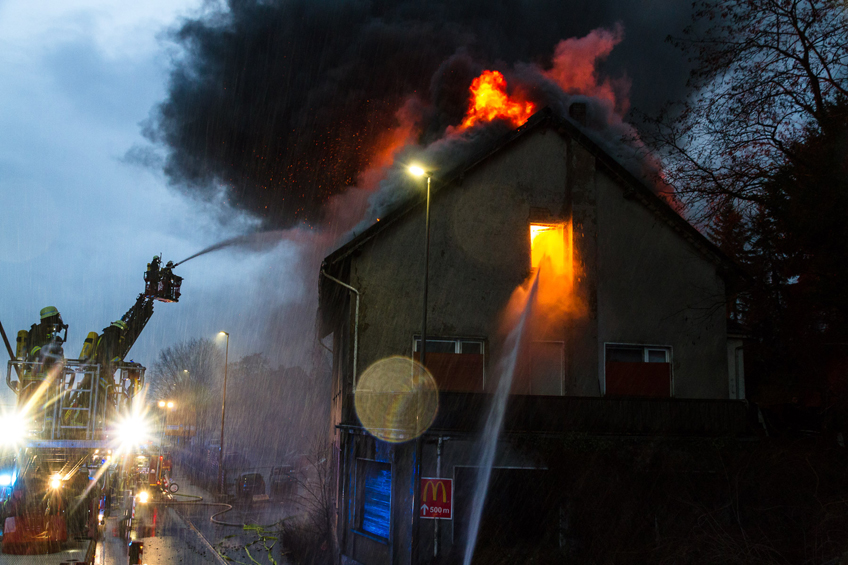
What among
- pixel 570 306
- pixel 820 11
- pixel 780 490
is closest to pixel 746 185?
pixel 820 11

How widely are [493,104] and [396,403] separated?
562 inches

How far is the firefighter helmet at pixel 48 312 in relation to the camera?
12594mm

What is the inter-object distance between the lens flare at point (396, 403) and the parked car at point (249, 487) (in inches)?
746

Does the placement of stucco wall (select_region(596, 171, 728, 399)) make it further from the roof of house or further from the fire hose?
the fire hose

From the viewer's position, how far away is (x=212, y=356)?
76875 mm

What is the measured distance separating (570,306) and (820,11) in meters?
8.18

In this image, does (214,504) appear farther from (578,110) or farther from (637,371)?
(578,110)

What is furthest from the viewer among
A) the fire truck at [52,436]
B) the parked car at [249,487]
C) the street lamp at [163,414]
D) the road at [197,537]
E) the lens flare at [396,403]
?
the parked car at [249,487]

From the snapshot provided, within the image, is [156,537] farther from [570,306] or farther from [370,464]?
[570,306]

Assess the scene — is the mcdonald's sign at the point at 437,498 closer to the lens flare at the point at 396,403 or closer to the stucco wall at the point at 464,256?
the lens flare at the point at 396,403

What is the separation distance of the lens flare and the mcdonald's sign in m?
1.16

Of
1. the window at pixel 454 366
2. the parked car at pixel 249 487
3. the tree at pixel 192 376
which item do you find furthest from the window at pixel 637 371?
the tree at pixel 192 376

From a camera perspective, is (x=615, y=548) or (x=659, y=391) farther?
(x=659, y=391)

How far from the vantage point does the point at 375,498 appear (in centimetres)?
1489
